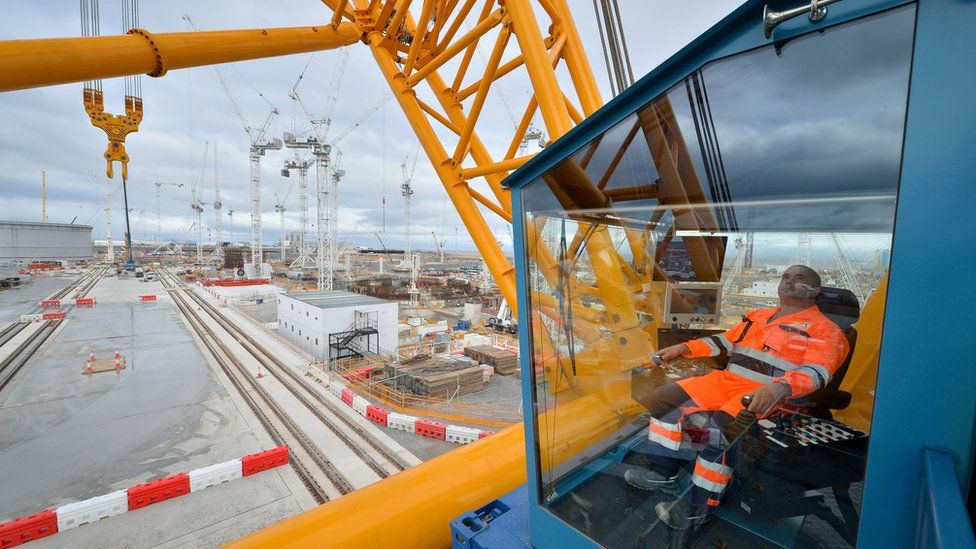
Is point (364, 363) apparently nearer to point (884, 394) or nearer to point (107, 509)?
point (107, 509)

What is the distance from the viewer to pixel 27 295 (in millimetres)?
46188

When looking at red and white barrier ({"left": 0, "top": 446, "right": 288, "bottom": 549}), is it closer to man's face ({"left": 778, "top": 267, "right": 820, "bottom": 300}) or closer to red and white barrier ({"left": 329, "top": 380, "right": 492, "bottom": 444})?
red and white barrier ({"left": 329, "top": 380, "right": 492, "bottom": 444})

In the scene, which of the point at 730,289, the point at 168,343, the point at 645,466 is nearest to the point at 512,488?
the point at 645,466

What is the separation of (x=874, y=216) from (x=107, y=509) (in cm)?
1614

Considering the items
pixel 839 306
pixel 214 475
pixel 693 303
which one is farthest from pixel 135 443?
pixel 839 306

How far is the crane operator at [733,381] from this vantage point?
1817 millimetres

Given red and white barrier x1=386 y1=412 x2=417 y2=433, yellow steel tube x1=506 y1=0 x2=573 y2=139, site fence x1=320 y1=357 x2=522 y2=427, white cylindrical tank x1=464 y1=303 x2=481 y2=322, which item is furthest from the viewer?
white cylindrical tank x1=464 y1=303 x2=481 y2=322

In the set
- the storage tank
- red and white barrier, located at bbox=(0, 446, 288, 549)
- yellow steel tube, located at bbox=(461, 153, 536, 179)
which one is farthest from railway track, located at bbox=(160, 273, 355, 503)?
the storage tank

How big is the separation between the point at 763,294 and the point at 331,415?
1815 cm

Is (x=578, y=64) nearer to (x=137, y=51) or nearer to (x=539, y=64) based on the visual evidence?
(x=539, y=64)

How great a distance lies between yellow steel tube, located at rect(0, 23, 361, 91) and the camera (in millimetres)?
3221

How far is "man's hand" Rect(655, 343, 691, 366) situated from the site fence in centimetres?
1516

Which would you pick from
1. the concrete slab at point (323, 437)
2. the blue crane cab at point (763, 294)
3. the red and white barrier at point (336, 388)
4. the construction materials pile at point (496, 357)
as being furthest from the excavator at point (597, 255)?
the construction materials pile at point (496, 357)

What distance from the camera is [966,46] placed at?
102 centimetres
